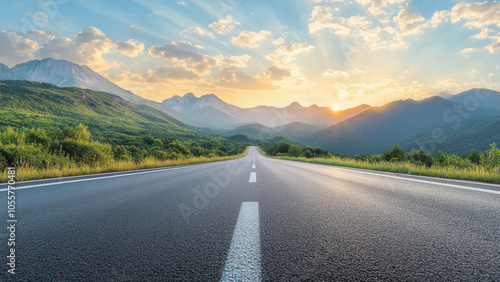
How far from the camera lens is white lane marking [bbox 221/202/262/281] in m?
1.31

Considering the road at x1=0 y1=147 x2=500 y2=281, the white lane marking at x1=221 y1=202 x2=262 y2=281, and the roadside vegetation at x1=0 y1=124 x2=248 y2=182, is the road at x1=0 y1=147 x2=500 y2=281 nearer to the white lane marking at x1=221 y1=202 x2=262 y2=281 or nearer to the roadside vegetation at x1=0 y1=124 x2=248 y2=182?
the white lane marking at x1=221 y1=202 x2=262 y2=281

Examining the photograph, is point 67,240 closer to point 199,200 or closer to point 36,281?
point 36,281

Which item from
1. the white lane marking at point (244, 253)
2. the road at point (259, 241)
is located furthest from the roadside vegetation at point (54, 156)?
the white lane marking at point (244, 253)

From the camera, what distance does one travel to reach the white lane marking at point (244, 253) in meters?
1.31

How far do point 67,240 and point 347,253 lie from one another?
237cm

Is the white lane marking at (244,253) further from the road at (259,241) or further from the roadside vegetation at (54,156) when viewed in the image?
the roadside vegetation at (54,156)

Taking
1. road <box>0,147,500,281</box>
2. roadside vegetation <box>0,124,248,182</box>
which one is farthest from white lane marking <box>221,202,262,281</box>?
roadside vegetation <box>0,124,248,182</box>

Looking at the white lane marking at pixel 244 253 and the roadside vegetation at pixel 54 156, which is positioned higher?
the roadside vegetation at pixel 54 156

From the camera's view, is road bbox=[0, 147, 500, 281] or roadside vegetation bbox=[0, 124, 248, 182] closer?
road bbox=[0, 147, 500, 281]

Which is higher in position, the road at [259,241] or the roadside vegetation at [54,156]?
the roadside vegetation at [54,156]

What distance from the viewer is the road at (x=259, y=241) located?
136 cm

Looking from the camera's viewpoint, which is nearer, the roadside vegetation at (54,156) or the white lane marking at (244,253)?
the white lane marking at (244,253)

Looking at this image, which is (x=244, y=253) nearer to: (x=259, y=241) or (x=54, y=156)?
(x=259, y=241)

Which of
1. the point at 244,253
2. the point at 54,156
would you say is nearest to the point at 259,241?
the point at 244,253
